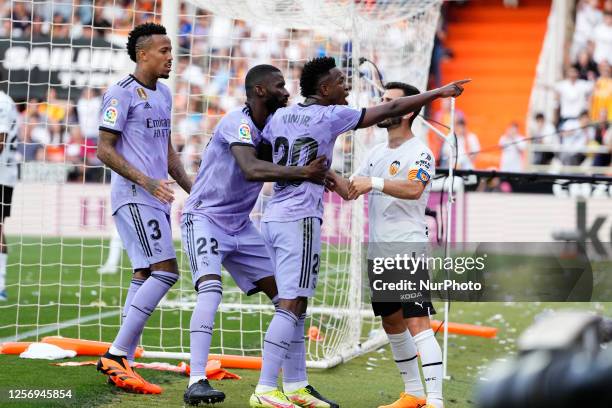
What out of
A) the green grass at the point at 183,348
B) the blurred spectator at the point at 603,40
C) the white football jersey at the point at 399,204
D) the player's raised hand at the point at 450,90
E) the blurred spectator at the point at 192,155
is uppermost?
the blurred spectator at the point at 603,40

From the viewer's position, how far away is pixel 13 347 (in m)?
7.64

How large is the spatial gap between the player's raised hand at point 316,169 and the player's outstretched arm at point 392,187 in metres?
0.19

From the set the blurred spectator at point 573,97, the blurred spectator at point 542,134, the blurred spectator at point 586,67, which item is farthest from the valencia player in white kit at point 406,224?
the blurred spectator at point 586,67

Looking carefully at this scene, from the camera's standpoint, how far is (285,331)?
5711 mm

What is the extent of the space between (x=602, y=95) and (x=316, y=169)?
677 inches

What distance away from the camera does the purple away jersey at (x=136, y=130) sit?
21.4ft

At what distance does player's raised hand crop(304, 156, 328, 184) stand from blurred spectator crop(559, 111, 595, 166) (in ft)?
48.6

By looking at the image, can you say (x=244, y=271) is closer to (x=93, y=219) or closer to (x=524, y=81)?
(x=93, y=219)

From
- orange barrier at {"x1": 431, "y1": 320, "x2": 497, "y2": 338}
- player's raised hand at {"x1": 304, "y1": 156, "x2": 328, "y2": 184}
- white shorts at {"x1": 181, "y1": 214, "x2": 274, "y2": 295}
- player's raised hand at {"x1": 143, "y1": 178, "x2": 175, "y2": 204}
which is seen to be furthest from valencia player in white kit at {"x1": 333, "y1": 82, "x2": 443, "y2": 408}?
orange barrier at {"x1": 431, "y1": 320, "x2": 497, "y2": 338}

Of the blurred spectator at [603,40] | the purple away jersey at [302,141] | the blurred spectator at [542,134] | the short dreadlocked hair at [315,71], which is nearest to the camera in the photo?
the purple away jersey at [302,141]

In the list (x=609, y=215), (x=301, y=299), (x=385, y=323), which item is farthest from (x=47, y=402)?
(x=609, y=215)

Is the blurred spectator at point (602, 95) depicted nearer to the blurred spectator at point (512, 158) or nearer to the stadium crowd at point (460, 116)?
the stadium crowd at point (460, 116)

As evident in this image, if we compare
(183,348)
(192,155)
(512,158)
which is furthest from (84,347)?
A: (512,158)

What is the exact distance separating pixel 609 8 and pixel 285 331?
19.6 metres
